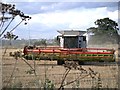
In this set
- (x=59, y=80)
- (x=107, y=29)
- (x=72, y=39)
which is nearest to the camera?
(x=59, y=80)

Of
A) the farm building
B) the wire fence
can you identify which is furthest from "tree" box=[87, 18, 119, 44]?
the farm building

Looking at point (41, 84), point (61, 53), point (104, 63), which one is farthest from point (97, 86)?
point (104, 63)

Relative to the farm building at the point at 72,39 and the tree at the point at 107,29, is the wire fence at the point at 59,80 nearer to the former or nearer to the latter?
the tree at the point at 107,29

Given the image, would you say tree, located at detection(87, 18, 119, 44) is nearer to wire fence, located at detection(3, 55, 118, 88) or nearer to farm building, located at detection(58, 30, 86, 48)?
wire fence, located at detection(3, 55, 118, 88)

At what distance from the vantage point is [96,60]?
1033 centimetres

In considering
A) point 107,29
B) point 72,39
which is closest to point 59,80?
point 107,29

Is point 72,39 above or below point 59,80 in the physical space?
above

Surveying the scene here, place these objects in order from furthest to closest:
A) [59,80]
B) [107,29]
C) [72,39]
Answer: [72,39] < [107,29] < [59,80]

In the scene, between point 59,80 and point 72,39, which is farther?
point 72,39

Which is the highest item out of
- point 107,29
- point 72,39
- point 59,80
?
point 107,29

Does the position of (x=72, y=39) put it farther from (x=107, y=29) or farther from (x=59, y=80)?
(x=59, y=80)

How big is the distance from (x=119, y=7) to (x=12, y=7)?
761 millimetres

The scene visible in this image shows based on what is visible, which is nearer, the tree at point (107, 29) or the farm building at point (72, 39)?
the tree at point (107, 29)

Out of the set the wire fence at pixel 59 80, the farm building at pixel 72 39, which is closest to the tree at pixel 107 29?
the wire fence at pixel 59 80
